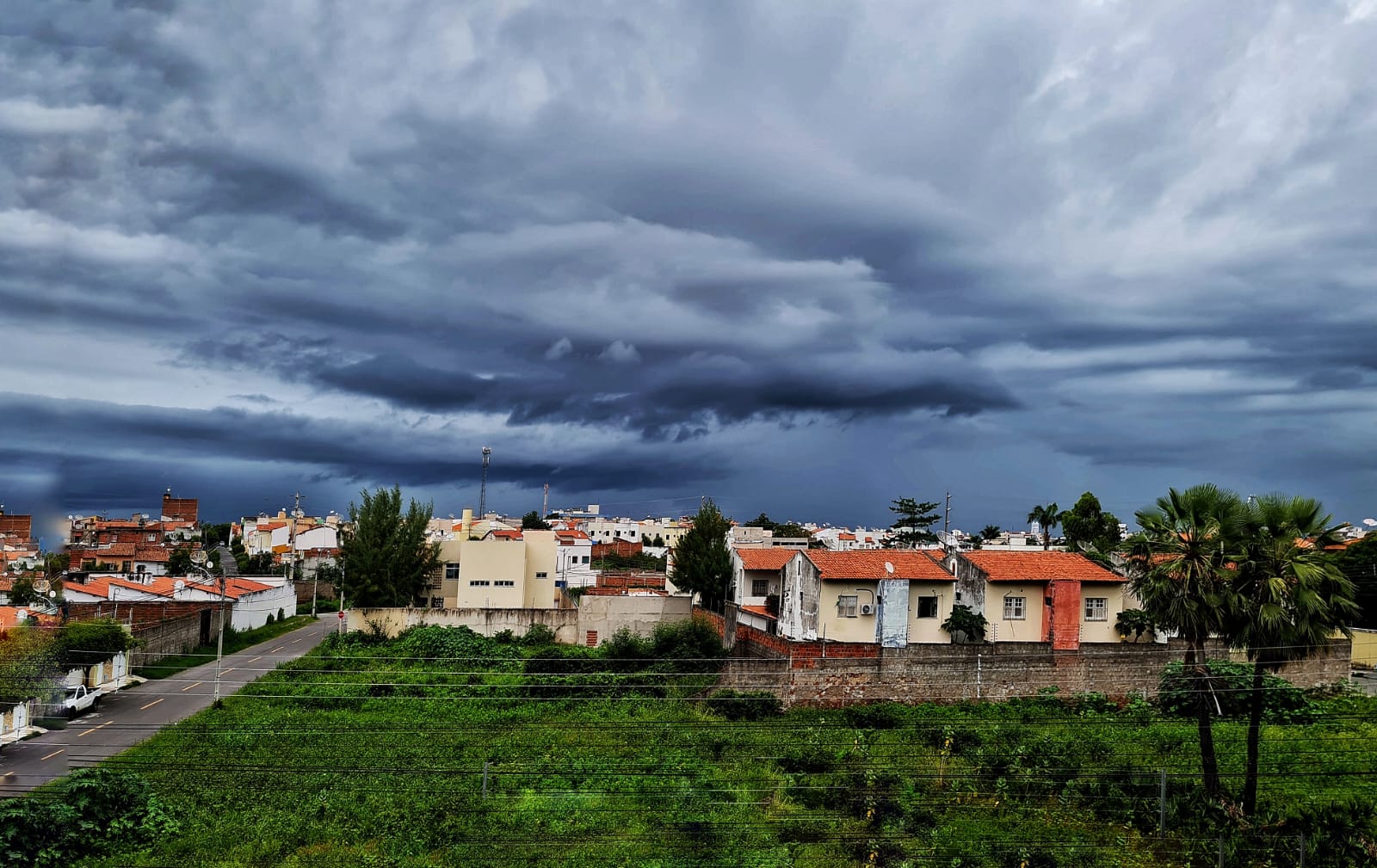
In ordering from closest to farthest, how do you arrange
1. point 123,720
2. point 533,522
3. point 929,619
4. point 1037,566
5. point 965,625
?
1. point 123,720
2. point 965,625
3. point 929,619
4. point 1037,566
5. point 533,522

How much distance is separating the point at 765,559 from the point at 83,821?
92.7ft

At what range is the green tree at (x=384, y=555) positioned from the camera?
46906 millimetres

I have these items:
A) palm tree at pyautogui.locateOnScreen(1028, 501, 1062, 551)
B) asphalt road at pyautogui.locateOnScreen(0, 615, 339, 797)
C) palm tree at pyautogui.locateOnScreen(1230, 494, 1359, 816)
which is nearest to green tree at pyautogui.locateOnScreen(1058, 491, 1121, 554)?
palm tree at pyautogui.locateOnScreen(1028, 501, 1062, 551)

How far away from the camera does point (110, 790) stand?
798 inches

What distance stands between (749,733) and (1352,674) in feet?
80.4

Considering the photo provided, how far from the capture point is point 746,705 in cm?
3016

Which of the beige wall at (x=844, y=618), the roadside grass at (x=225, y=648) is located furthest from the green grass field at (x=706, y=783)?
the roadside grass at (x=225, y=648)

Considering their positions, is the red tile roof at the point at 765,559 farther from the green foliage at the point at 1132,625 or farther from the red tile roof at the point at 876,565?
the green foliage at the point at 1132,625

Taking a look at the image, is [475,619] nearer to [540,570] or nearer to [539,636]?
[539,636]

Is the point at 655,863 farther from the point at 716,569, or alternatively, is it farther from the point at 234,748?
the point at 716,569

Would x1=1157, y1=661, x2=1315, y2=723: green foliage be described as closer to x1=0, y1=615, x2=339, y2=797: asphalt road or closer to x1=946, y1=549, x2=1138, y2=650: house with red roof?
x1=946, y1=549, x2=1138, y2=650: house with red roof

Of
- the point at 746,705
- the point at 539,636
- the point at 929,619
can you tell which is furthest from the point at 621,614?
the point at 929,619

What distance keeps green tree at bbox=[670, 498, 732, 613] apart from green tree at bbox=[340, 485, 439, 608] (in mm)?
14410

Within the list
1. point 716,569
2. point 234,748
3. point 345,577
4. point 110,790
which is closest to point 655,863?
point 110,790
